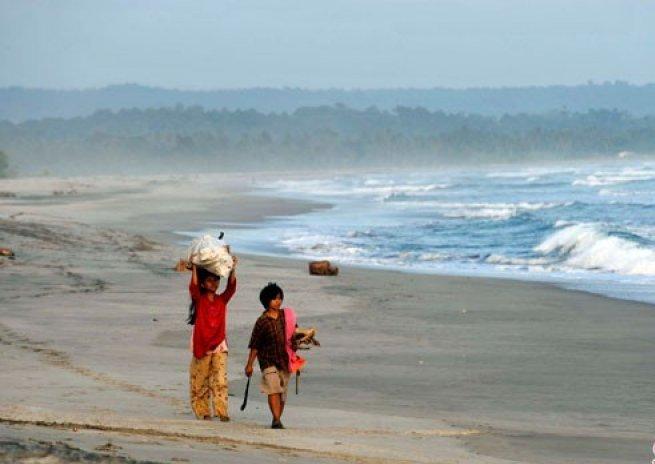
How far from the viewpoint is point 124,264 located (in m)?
21.5

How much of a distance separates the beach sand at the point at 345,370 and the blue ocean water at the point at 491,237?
8.44ft

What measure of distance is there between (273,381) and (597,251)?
57.5 feet

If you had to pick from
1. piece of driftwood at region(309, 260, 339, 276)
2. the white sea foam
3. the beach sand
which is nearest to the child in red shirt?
the beach sand

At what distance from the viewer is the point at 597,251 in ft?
85.0

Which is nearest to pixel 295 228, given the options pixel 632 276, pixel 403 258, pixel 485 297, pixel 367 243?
pixel 367 243

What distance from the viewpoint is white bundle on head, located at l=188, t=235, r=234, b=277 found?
929cm

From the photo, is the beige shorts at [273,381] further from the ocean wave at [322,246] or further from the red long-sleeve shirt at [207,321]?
the ocean wave at [322,246]

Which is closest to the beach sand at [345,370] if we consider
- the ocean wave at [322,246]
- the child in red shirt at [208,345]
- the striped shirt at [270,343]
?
the child in red shirt at [208,345]

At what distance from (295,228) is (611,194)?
22.2 m

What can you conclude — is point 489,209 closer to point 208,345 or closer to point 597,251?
point 597,251

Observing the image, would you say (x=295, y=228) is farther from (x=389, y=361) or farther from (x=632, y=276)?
(x=389, y=361)

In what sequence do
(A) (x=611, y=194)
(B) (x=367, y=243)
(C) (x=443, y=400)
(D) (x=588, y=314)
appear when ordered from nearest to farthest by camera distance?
1. (C) (x=443, y=400)
2. (D) (x=588, y=314)
3. (B) (x=367, y=243)
4. (A) (x=611, y=194)

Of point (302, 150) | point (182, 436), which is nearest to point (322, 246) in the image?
point (182, 436)

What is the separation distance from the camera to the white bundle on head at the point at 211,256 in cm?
929
